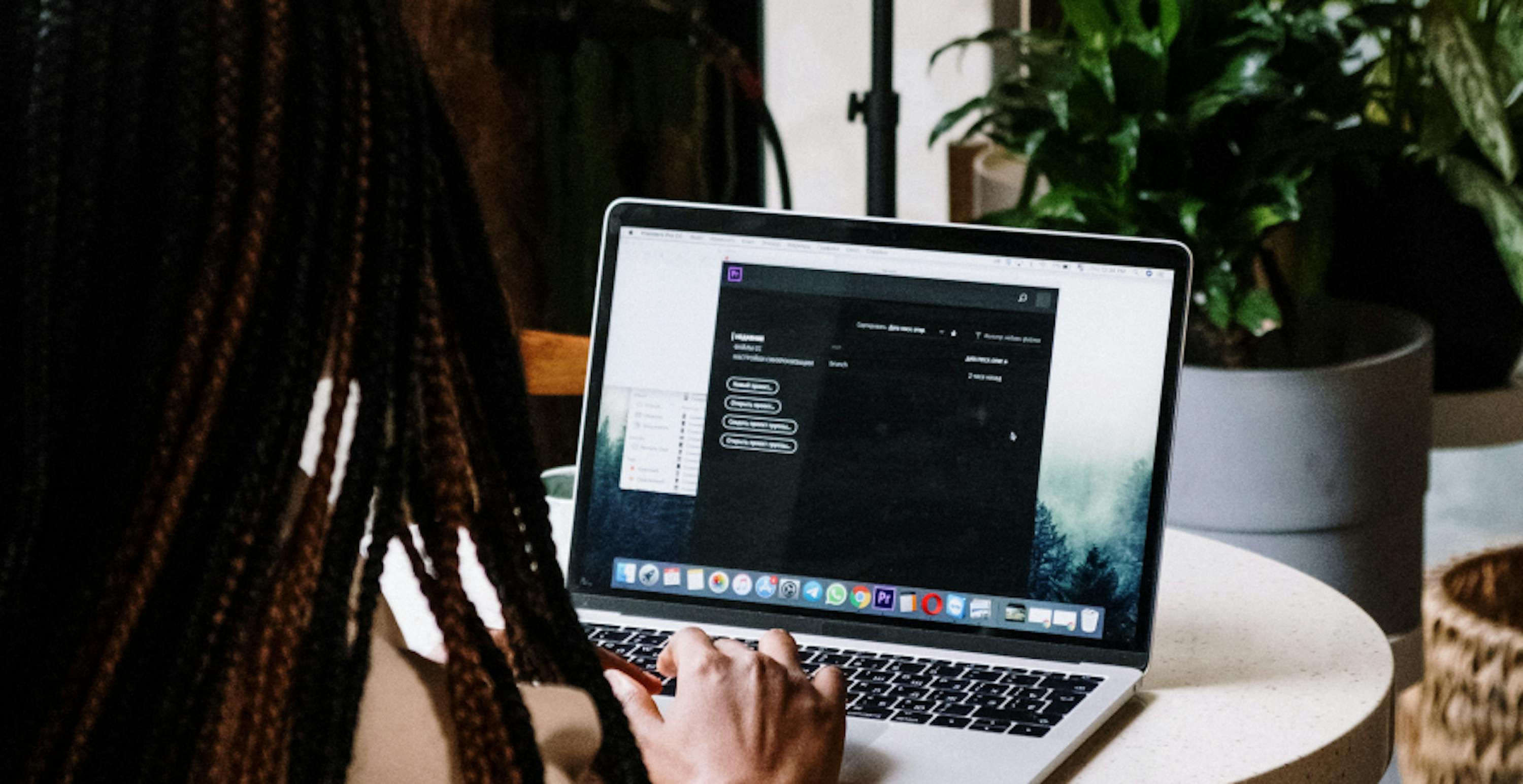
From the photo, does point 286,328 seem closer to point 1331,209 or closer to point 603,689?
point 603,689

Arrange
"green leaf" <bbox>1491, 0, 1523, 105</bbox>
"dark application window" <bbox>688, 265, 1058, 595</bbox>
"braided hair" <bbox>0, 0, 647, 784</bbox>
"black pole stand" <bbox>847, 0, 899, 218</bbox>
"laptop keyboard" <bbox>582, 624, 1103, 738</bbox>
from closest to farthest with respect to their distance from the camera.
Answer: "braided hair" <bbox>0, 0, 647, 784</bbox> → "laptop keyboard" <bbox>582, 624, 1103, 738</bbox> → "dark application window" <bbox>688, 265, 1058, 595</bbox> → "black pole stand" <bbox>847, 0, 899, 218</bbox> → "green leaf" <bbox>1491, 0, 1523, 105</bbox>

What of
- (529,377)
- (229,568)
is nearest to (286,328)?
Answer: (229,568)

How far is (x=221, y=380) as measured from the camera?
1.52 ft

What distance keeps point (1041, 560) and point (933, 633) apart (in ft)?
0.24

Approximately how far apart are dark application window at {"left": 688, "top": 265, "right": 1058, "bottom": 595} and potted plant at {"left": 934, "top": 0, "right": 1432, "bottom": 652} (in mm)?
606

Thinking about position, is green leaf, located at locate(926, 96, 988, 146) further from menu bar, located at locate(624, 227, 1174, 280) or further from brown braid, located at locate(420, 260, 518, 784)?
brown braid, located at locate(420, 260, 518, 784)

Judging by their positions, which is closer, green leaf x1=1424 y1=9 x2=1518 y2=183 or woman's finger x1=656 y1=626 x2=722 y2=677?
woman's finger x1=656 y1=626 x2=722 y2=677

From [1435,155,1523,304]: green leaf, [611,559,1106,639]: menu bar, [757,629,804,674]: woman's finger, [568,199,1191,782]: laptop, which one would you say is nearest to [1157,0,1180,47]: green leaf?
[1435,155,1523,304]: green leaf

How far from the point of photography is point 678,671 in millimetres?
749

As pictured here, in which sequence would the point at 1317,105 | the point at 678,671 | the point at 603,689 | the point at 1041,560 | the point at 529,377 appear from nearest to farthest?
the point at 603,689 < the point at 678,671 < the point at 1041,560 < the point at 529,377 < the point at 1317,105

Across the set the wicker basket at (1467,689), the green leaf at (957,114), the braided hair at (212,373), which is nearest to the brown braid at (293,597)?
the braided hair at (212,373)

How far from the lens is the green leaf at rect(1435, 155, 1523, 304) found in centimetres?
152

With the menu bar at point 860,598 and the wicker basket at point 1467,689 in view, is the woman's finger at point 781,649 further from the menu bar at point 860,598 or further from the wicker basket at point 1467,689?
the wicker basket at point 1467,689

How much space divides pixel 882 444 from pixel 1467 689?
20.8 inches
